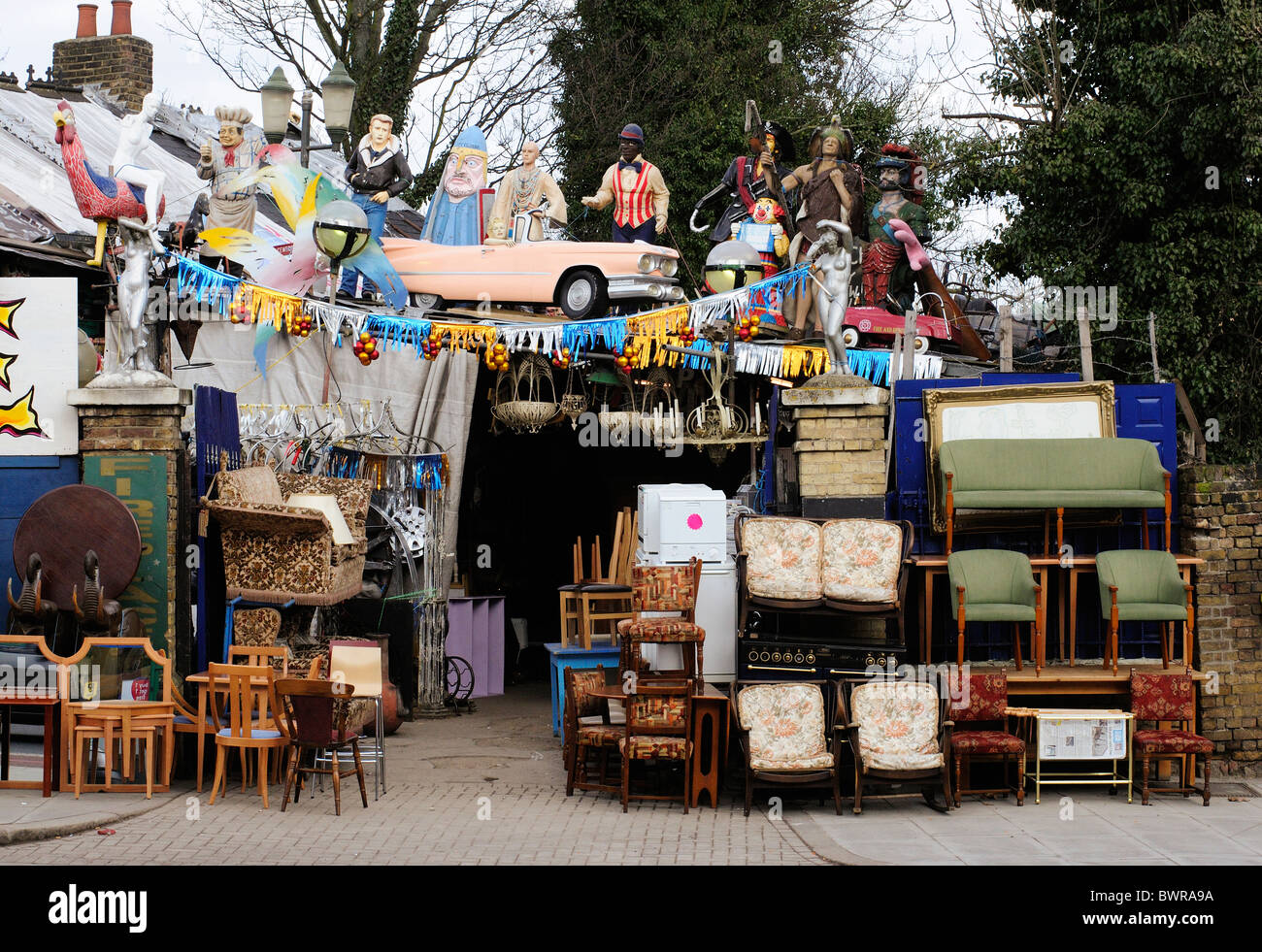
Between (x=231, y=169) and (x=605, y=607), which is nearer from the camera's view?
(x=605, y=607)

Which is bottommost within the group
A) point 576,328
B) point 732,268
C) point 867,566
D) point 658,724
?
point 658,724

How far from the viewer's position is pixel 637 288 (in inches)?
545

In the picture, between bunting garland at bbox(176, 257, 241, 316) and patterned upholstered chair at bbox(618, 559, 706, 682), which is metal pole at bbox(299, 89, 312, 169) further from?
patterned upholstered chair at bbox(618, 559, 706, 682)

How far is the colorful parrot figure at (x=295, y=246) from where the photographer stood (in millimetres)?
13695

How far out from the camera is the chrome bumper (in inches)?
545

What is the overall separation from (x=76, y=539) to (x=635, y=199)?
285 inches

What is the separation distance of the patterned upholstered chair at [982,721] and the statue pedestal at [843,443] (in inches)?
65.3

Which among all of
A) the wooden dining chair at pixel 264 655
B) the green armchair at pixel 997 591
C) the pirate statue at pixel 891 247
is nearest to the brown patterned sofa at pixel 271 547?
the wooden dining chair at pixel 264 655

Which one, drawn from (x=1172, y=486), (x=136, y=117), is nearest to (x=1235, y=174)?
(x=1172, y=486)

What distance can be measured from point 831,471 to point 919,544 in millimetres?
945

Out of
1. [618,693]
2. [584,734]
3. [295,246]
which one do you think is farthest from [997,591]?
[295,246]

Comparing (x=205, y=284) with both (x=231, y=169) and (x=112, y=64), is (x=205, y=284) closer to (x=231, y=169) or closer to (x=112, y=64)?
(x=231, y=169)

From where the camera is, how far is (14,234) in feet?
45.7

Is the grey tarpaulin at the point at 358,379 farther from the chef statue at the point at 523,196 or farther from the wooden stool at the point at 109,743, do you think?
the wooden stool at the point at 109,743
